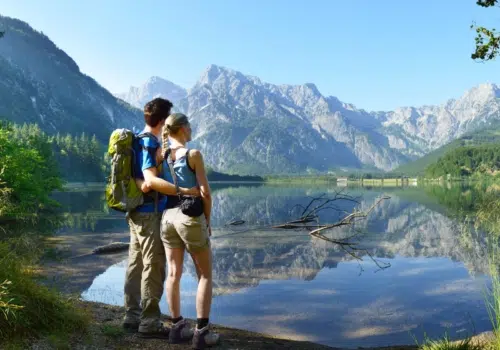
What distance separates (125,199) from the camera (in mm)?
6344

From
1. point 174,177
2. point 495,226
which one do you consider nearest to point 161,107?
point 174,177

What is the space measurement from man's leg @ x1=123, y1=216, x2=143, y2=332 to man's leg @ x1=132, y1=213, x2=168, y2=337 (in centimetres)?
28

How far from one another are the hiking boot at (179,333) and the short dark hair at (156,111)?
312 centimetres

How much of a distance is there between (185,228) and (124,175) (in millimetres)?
1511

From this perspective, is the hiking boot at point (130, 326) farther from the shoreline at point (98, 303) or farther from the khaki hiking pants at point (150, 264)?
the khaki hiking pants at point (150, 264)

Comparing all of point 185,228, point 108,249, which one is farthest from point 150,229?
point 108,249

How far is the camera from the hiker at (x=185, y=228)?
5.66m

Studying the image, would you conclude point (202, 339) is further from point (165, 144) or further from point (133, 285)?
point (165, 144)

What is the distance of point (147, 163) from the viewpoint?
242 inches

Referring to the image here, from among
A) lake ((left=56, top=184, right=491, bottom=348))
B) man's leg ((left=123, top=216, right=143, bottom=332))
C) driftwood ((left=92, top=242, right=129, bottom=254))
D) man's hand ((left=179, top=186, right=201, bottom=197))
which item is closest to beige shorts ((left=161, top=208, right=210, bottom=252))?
man's hand ((left=179, top=186, right=201, bottom=197))

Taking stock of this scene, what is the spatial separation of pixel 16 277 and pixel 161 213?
2.14m

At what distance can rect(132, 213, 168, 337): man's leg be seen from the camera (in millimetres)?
6281

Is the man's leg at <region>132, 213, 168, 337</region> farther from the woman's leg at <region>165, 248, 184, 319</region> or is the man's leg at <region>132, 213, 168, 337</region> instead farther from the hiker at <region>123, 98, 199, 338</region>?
the woman's leg at <region>165, 248, 184, 319</region>

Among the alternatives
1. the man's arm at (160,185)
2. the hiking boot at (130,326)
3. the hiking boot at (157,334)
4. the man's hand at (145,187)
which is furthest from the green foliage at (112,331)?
the man's arm at (160,185)
